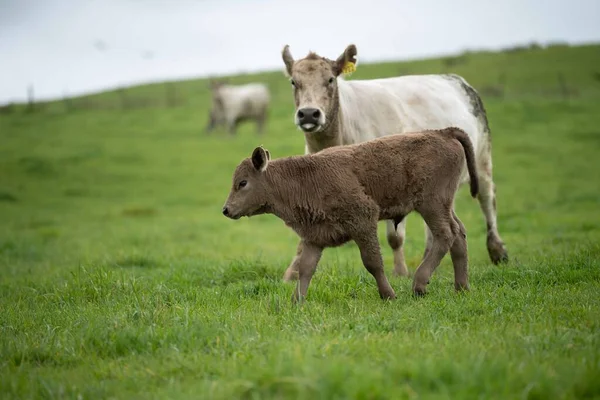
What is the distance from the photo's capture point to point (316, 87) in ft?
28.0

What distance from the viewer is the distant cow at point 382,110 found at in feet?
28.0

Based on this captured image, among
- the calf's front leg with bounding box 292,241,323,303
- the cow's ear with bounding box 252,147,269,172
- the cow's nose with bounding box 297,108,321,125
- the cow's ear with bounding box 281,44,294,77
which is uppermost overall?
the cow's ear with bounding box 281,44,294,77

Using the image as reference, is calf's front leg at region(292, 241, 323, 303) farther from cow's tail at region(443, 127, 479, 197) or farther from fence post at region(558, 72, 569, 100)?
fence post at region(558, 72, 569, 100)

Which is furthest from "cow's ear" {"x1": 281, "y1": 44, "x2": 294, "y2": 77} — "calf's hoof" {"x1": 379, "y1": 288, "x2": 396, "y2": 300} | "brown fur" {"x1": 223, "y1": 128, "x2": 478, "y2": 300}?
"calf's hoof" {"x1": 379, "y1": 288, "x2": 396, "y2": 300}

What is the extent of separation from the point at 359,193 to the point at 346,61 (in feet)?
10.2

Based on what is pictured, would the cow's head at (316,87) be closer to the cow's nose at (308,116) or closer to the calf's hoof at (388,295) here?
the cow's nose at (308,116)

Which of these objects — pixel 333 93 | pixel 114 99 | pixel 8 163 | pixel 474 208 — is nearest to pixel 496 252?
pixel 333 93

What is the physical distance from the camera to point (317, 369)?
3951 millimetres

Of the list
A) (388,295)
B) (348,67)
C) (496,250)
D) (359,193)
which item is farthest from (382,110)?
(388,295)

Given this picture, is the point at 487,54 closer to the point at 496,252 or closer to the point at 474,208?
the point at 474,208

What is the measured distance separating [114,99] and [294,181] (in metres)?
49.0

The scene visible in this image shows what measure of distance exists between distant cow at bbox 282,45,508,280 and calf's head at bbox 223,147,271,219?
179cm

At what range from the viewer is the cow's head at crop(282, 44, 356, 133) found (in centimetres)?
821

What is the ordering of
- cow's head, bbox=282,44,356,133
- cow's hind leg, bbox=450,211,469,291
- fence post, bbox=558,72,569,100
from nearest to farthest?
cow's hind leg, bbox=450,211,469,291, cow's head, bbox=282,44,356,133, fence post, bbox=558,72,569,100
